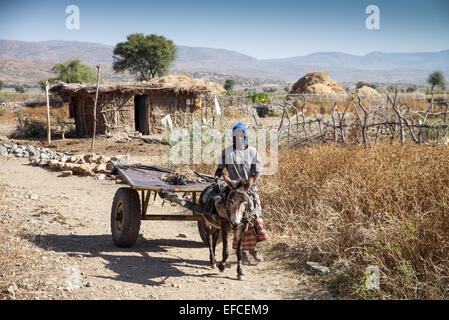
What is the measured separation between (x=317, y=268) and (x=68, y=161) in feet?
35.0

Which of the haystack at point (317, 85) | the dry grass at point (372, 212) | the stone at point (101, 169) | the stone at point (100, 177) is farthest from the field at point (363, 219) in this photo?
the haystack at point (317, 85)

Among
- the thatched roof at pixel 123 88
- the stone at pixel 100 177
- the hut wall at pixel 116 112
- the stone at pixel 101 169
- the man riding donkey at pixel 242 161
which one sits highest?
Answer: the thatched roof at pixel 123 88

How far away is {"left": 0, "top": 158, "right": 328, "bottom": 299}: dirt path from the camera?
15.2 feet

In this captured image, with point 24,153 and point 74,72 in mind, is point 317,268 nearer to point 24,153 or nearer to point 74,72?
point 24,153

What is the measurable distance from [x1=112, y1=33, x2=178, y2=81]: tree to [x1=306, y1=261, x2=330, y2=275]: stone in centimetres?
5333

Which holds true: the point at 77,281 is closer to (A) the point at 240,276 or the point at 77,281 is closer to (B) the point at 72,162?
(A) the point at 240,276

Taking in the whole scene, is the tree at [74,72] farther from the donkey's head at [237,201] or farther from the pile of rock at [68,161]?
the donkey's head at [237,201]

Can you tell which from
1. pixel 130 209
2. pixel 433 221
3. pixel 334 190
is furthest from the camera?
pixel 334 190

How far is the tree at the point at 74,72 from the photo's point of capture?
4650cm

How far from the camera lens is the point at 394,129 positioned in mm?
10109

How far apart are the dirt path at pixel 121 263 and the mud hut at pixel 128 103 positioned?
11.4 meters

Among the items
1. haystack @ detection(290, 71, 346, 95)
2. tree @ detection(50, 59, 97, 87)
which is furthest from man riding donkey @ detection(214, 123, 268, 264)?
tree @ detection(50, 59, 97, 87)

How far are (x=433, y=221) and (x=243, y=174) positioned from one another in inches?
85.6
